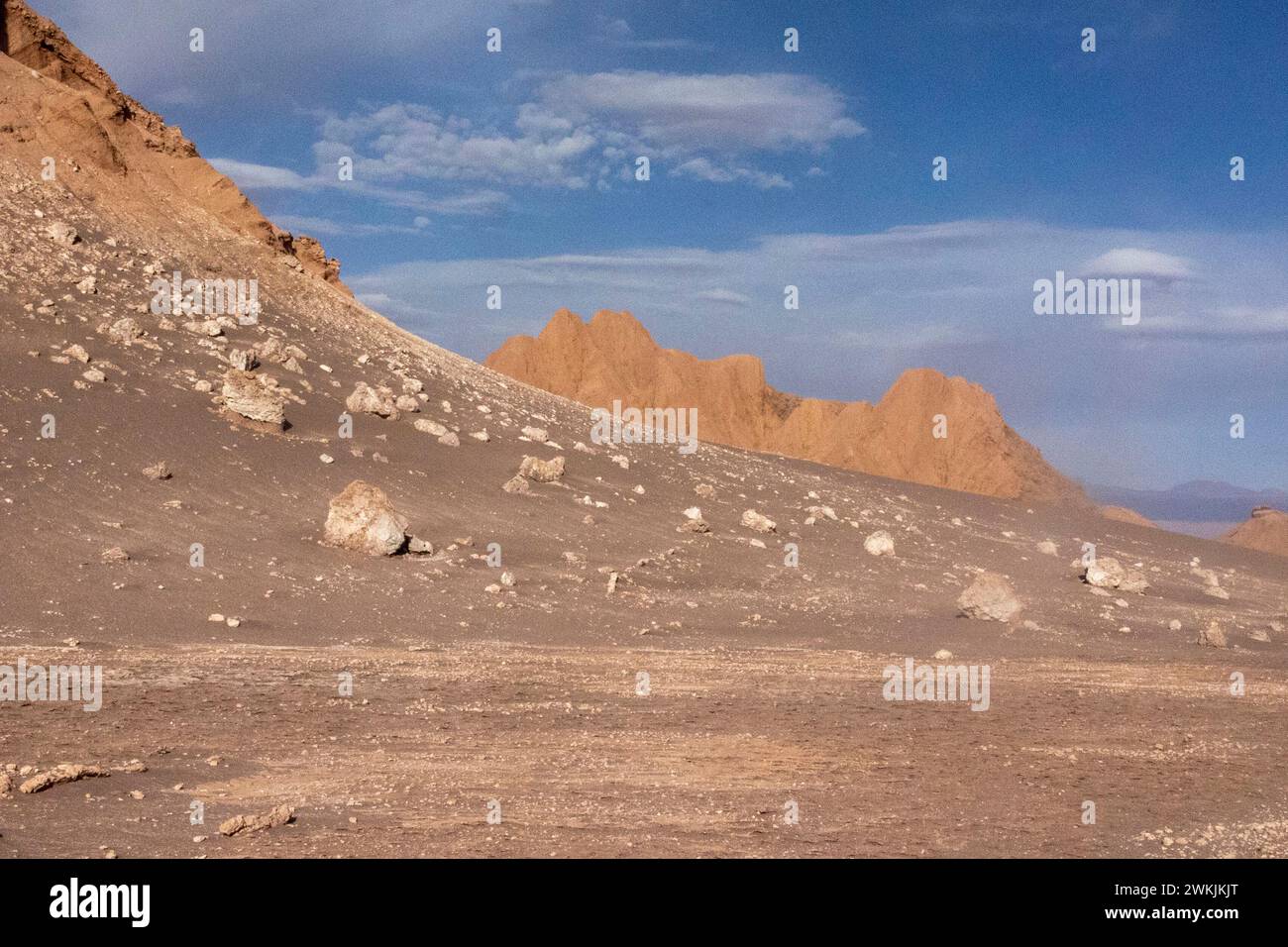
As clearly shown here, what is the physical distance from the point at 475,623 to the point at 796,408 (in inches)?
3125

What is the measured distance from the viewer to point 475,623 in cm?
1922

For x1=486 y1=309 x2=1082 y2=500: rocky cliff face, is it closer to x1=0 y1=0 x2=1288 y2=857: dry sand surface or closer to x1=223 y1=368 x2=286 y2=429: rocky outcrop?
x1=0 y1=0 x2=1288 y2=857: dry sand surface

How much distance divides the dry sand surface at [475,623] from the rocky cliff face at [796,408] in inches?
1527

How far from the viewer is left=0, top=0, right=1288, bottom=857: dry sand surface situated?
9.60 metres

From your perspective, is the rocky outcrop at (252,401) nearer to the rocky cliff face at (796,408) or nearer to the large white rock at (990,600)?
the large white rock at (990,600)

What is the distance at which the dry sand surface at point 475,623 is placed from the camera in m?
9.60

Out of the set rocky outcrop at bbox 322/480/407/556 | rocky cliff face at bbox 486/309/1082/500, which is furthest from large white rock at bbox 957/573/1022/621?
rocky cliff face at bbox 486/309/1082/500

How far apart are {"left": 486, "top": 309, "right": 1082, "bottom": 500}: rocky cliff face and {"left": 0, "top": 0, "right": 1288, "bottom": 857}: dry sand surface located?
38.8 meters

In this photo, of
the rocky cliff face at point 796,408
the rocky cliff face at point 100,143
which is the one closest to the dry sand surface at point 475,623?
the rocky cliff face at point 100,143

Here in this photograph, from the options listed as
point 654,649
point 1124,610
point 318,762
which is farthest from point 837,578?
point 318,762

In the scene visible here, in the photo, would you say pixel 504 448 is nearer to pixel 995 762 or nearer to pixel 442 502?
pixel 442 502

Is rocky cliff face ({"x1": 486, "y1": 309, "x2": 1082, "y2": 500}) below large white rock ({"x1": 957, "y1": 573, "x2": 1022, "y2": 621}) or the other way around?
the other way around

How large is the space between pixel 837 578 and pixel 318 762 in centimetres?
1659
